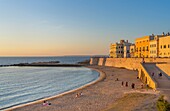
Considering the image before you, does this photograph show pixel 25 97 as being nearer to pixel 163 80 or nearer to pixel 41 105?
pixel 41 105

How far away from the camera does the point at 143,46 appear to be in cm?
8850

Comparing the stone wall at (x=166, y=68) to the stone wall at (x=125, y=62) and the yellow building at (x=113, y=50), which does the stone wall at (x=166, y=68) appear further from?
the yellow building at (x=113, y=50)

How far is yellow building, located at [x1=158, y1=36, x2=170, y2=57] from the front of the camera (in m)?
66.9

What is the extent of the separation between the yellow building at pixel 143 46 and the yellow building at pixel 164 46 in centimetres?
1225

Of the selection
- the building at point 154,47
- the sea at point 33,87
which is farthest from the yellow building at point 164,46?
the sea at point 33,87

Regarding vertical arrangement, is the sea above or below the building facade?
below

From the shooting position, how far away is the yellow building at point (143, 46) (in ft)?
279

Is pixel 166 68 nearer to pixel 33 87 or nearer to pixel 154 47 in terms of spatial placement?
pixel 33 87

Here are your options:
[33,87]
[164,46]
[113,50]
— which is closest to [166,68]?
[33,87]

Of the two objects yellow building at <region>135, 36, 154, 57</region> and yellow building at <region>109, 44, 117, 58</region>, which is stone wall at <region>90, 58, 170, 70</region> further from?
yellow building at <region>109, 44, 117, 58</region>

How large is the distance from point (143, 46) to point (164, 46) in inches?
753

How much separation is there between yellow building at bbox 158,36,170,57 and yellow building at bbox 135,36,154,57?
12246 mm

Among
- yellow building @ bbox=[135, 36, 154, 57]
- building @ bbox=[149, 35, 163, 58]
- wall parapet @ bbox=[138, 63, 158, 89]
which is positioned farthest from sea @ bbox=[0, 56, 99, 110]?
yellow building @ bbox=[135, 36, 154, 57]

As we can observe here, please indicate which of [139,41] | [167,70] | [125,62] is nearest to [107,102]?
[167,70]
